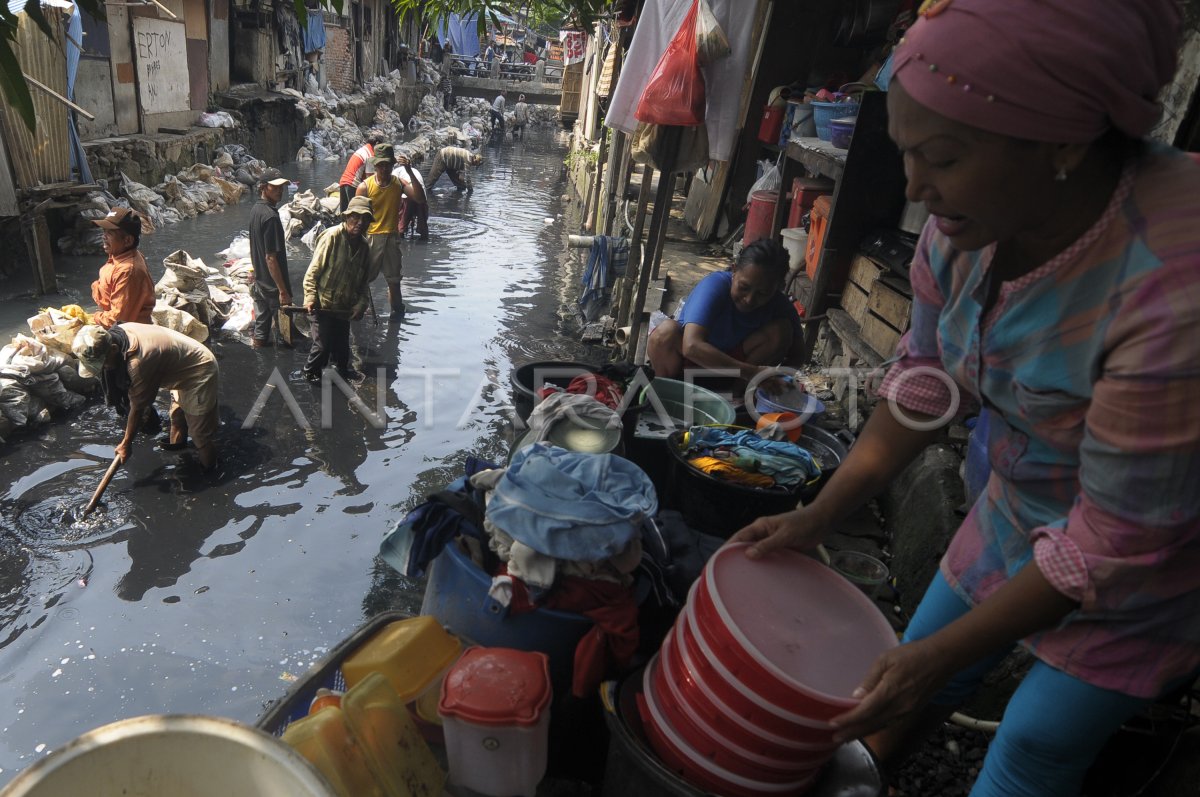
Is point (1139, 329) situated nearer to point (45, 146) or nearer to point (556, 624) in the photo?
point (556, 624)

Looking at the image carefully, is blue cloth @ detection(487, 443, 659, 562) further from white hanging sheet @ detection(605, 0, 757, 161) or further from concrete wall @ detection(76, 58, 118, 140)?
concrete wall @ detection(76, 58, 118, 140)

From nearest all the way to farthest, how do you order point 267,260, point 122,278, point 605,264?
point 122,278 → point 267,260 → point 605,264

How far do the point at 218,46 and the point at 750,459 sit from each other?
18.3 meters

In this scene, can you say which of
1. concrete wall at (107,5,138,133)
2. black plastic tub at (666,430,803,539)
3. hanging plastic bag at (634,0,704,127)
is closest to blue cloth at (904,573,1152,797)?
black plastic tub at (666,430,803,539)

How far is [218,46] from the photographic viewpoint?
16172 millimetres

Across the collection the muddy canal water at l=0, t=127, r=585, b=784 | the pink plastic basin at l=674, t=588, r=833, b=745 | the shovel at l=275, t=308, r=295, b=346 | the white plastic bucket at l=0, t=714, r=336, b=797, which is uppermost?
the white plastic bucket at l=0, t=714, r=336, b=797

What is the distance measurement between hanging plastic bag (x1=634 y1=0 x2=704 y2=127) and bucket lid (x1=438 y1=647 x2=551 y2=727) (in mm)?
3783

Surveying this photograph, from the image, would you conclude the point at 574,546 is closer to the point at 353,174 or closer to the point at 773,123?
the point at 773,123

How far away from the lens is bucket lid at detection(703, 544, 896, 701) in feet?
5.01

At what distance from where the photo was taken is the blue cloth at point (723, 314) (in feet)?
13.9

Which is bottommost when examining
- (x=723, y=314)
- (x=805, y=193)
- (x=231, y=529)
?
(x=231, y=529)

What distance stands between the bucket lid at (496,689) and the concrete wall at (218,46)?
1805cm

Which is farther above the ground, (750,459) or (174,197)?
(750,459)

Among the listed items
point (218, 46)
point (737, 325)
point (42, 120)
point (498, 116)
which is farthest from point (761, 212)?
point (498, 116)
